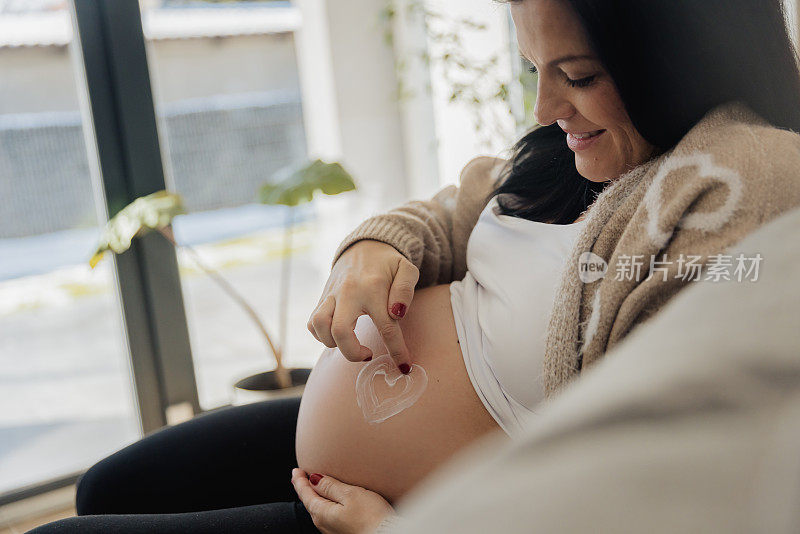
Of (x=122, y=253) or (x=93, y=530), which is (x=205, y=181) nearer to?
(x=122, y=253)

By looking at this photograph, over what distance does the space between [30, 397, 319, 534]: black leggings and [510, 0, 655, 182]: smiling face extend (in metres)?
0.57

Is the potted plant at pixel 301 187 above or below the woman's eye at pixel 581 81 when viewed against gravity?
below

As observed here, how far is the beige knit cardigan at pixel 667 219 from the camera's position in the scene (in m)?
0.54

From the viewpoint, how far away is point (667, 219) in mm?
580

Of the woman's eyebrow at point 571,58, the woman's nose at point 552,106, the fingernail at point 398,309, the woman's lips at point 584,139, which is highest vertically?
the woman's eyebrow at point 571,58

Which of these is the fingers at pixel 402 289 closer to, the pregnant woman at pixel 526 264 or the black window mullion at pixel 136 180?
the pregnant woman at pixel 526 264

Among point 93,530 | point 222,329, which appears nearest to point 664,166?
point 93,530

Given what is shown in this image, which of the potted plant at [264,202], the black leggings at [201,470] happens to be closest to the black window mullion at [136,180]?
the potted plant at [264,202]

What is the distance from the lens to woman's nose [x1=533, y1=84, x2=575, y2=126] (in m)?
0.72

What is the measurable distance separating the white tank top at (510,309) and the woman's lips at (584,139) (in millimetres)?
89

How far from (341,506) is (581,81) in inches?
20.9

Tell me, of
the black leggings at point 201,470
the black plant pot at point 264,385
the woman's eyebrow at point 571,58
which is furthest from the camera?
the black plant pot at point 264,385

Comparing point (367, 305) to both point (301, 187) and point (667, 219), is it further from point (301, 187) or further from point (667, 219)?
point (301, 187)

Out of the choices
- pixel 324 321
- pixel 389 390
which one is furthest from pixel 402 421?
pixel 324 321
